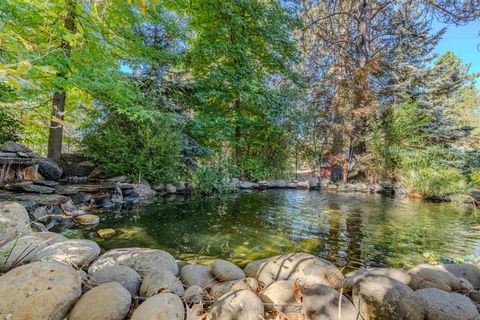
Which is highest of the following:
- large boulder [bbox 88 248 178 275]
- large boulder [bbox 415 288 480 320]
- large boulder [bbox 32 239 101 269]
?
large boulder [bbox 415 288 480 320]

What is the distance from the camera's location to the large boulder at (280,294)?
4.34 feet

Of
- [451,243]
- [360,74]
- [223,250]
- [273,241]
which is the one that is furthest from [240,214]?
[360,74]

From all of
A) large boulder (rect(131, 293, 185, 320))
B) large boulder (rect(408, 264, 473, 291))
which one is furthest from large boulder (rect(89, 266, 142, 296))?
large boulder (rect(408, 264, 473, 291))

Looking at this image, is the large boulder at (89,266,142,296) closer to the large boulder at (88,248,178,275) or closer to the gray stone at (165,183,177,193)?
the large boulder at (88,248,178,275)

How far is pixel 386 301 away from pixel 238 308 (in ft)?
2.42

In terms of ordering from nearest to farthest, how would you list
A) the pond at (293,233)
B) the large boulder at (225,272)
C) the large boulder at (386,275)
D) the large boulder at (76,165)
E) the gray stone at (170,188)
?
the large boulder at (386,275) < the large boulder at (225,272) < the pond at (293,233) < the large boulder at (76,165) < the gray stone at (170,188)

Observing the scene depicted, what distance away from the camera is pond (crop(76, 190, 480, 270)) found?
2520 millimetres

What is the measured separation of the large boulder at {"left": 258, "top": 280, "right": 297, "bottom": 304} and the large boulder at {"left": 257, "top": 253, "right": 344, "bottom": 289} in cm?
19

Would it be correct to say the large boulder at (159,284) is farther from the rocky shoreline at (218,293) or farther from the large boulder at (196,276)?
the large boulder at (196,276)

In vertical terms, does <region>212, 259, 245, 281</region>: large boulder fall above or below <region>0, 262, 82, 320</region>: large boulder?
below

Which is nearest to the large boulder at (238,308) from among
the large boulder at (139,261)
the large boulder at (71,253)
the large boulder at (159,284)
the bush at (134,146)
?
the large boulder at (159,284)

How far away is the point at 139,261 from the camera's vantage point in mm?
1781

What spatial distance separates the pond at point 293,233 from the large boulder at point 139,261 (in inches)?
21.5

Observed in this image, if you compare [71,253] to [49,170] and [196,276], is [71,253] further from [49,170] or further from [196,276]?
[49,170]
